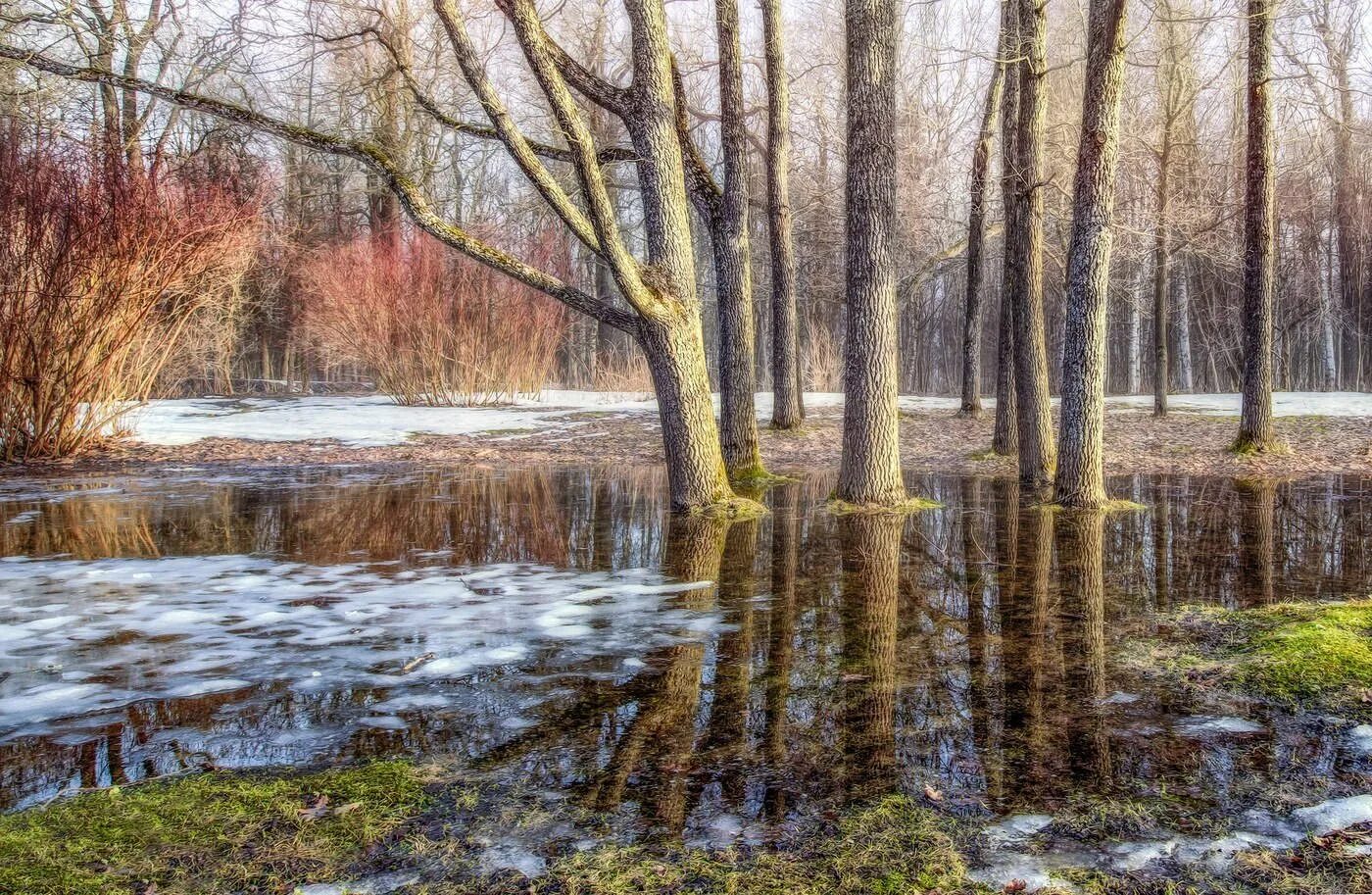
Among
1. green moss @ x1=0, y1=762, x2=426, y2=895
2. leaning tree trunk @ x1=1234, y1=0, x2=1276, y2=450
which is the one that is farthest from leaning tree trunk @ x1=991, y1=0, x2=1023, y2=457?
green moss @ x1=0, y1=762, x2=426, y2=895

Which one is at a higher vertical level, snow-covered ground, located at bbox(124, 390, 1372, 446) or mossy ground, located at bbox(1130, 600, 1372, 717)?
snow-covered ground, located at bbox(124, 390, 1372, 446)

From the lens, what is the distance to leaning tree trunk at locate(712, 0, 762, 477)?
35.2 ft

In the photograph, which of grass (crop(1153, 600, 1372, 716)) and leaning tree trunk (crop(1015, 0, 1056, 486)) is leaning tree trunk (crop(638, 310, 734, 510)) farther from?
grass (crop(1153, 600, 1372, 716))

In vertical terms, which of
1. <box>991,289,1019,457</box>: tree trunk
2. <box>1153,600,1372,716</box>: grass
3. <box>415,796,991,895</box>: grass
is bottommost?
<box>415,796,991,895</box>: grass

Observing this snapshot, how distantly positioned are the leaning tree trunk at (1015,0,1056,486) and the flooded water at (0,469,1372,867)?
1929 millimetres

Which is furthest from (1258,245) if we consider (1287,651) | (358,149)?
(358,149)

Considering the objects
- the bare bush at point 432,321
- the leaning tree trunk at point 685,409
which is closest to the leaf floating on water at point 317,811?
the leaning tree trunk at point 685,409

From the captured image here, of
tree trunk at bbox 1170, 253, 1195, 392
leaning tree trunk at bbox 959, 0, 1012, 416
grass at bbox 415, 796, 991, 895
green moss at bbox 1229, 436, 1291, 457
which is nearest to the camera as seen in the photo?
grass at bbox 415, 796, 991, 895

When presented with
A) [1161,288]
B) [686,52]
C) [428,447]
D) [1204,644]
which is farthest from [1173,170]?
[1204,644]

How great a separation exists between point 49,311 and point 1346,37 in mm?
27448

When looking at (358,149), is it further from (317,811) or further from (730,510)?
(317,811)

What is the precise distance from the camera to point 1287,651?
4.11 metres

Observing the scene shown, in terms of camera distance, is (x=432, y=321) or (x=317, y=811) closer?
(x=317, y=811)

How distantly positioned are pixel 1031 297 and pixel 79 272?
1050 centimetres
